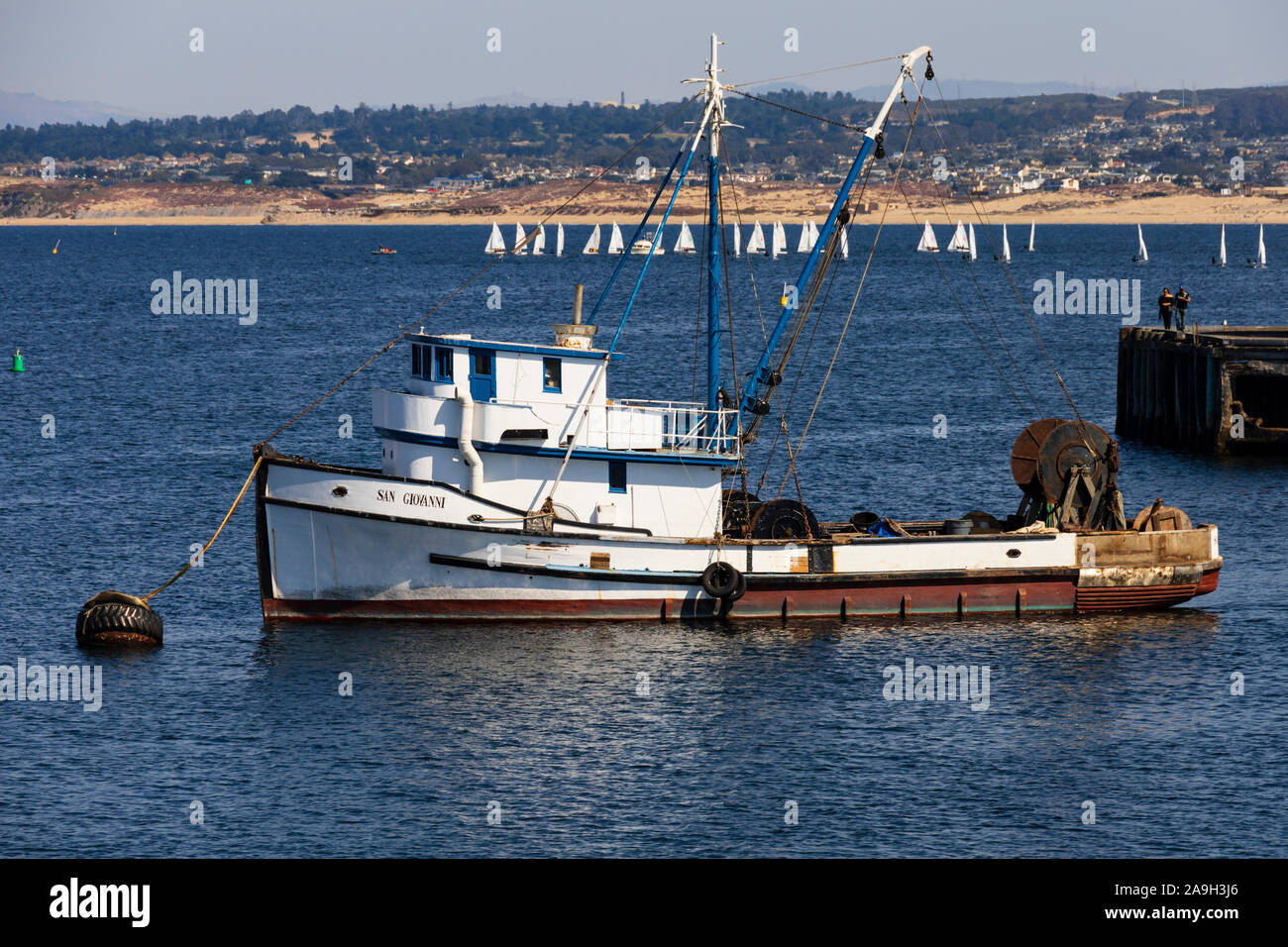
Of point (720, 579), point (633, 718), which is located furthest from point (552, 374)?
point (633, 718)

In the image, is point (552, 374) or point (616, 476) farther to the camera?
point (552, 374)

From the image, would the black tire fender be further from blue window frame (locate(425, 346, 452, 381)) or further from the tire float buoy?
the tire float buoy

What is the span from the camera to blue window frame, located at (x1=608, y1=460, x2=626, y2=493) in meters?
35.8

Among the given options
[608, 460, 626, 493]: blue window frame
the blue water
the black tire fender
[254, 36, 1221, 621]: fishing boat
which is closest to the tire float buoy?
the blue water

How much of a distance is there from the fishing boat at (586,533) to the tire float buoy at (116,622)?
2.53m

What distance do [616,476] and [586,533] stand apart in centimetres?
149

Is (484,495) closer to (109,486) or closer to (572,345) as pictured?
(572,345)

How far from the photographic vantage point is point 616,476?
3591 cm

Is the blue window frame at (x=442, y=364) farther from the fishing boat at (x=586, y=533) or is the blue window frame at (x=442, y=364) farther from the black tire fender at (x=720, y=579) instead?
the black tire fender at (x=720, y=579)

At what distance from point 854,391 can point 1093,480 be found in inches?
1481

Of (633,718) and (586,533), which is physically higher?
(586,533)

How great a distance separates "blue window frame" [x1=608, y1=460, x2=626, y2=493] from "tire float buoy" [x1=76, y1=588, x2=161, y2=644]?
386 inches

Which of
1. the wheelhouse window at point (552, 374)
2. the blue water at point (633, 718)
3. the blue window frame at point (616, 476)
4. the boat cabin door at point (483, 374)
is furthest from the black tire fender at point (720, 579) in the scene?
the boat cabin door at point (483, 374)

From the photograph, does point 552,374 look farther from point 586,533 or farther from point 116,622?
point 116,622
